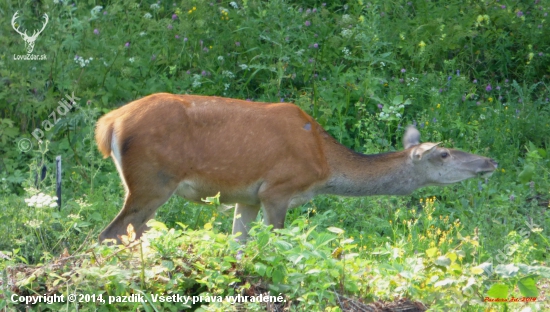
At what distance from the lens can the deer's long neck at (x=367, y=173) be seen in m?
7.57

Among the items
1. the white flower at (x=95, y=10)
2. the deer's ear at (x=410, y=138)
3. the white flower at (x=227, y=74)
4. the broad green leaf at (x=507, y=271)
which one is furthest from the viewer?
Answer: the white flower at (x=227, y=74)

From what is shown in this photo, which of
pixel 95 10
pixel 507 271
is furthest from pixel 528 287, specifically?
pixel 95 10

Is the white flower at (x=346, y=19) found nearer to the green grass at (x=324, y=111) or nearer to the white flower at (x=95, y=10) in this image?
the green grass at (x=324, y=111)

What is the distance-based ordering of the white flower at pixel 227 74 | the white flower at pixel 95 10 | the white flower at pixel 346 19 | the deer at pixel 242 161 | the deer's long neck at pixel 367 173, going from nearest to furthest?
the deer at pixel 242 161
the deer's long neck at pixel 367 173
the white flower at pixel 95 10
the white flower at pixel 227 74
the white flower at pixel 346 19

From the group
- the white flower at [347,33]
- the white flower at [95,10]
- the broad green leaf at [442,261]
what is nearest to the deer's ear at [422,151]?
the broad green leaf at [442,261]

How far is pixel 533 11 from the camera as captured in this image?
11.1 meters

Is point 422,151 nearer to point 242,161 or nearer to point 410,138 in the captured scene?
point 410,138

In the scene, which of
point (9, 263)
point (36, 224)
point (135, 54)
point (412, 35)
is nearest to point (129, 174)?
point (36, 224)

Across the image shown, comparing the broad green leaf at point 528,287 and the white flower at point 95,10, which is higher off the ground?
the white flower at point 95,10

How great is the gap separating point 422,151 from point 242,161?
5.03 ft

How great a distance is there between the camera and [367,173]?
7645 mm

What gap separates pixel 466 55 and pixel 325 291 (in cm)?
635

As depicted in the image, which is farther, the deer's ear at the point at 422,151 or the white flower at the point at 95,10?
the white flower at the point at 95,10

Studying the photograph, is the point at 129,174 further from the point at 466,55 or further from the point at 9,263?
the point at 466,55
